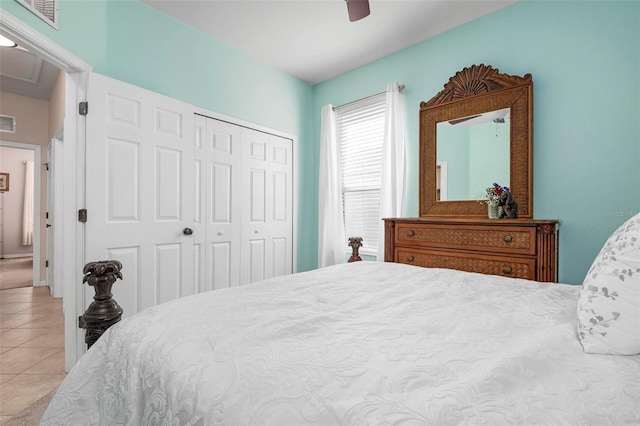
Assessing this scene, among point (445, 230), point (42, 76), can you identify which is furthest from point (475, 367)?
point (42, 76)

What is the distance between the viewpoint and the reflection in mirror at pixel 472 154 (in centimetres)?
258

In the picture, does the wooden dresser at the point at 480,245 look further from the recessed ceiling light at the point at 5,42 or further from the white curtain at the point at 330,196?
the recessed ceiling light at the point at 5,42

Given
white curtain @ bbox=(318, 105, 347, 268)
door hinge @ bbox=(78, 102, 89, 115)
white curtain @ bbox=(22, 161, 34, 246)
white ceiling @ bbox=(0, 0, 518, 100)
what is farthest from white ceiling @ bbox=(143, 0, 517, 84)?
white curtain @ bbox=(22, 161, 34, 246)

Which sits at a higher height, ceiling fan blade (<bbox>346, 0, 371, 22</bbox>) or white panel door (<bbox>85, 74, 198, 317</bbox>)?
Result: ceiling fan blade (<bbox>346, 0, 371, 22</bbox>)

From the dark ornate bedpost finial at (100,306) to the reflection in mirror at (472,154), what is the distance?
103 inches

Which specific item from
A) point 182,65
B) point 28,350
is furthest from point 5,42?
point 28,350

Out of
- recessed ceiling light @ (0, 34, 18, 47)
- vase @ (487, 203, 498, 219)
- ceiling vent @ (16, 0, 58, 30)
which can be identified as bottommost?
vase @ (487, 203, 498, 219)

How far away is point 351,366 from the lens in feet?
2.09

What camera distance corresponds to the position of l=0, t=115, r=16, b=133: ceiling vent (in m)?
4.52

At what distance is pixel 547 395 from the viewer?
1.77 feet

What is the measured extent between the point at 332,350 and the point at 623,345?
63 centimetres

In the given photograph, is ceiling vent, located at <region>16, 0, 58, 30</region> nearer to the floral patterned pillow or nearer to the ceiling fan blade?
the ceiling fan blade

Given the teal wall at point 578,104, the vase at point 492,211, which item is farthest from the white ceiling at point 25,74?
the vase at point 492,211

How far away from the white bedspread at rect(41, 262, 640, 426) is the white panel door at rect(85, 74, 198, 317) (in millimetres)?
1493
